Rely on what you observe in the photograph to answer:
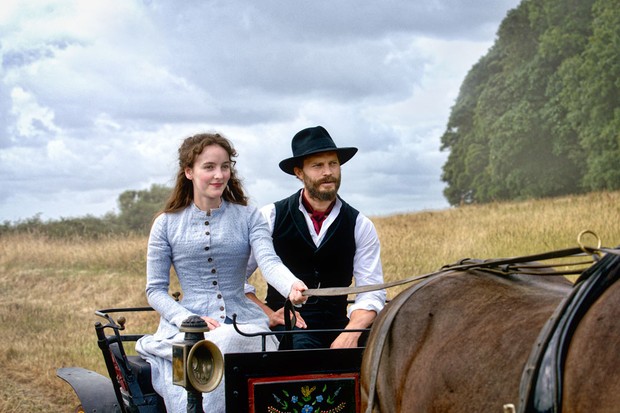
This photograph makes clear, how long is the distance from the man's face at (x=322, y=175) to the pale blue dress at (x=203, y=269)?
1.37ft

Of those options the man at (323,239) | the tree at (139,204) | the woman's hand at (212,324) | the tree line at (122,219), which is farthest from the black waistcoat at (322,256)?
the tree at (139,204)

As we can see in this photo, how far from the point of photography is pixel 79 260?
59.1 feet

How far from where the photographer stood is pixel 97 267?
693 inches

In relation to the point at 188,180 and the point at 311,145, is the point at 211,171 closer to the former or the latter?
the point at 188,180

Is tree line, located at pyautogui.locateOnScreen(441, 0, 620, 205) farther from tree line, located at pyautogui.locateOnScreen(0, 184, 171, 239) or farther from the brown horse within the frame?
the brown horse

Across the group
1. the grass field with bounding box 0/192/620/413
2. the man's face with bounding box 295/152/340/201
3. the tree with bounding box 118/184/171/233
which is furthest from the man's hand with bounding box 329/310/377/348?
the tree with bounding box 118/184/171/233

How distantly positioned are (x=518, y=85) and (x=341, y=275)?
91.0ft

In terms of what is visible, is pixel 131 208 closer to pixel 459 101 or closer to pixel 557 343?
pixel 459 101

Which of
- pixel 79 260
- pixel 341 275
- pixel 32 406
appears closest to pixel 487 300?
pixel 341 275

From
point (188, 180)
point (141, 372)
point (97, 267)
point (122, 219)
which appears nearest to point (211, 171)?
point (188, 180)

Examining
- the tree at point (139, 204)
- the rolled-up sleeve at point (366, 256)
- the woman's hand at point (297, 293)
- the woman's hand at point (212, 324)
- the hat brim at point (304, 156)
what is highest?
the tree at point (139, 204)

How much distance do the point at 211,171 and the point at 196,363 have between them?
3.53 ft

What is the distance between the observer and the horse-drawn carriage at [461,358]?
2361mm

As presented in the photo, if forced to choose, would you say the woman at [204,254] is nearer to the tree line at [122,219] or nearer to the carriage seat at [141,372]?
the carriage seat at [141,372]
